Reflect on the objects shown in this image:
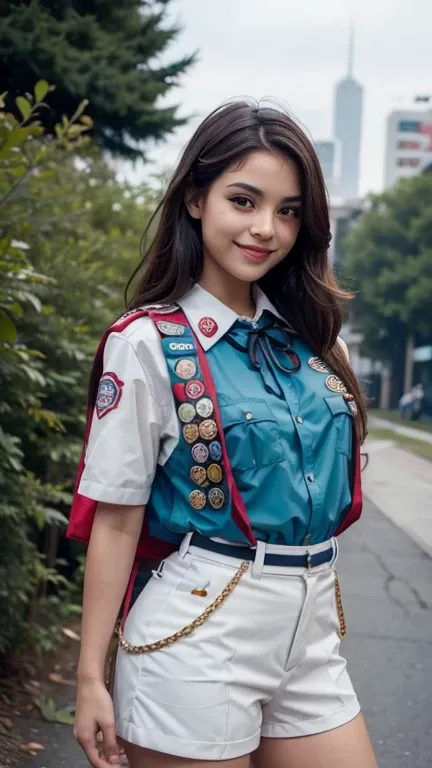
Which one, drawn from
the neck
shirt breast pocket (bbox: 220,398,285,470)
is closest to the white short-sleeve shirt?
shirt breast pocket (bbox: 220,398,285,470)

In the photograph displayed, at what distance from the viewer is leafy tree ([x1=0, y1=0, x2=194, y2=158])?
8.24 m

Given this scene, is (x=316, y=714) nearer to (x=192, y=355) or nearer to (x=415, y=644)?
(x=192, y=355)

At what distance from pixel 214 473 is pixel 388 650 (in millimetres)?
4473

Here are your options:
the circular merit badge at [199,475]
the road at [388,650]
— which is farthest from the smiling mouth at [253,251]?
the road at [388,650]

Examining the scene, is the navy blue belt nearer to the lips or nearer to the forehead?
the lips

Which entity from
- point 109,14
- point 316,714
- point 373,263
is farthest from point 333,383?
point 373,263

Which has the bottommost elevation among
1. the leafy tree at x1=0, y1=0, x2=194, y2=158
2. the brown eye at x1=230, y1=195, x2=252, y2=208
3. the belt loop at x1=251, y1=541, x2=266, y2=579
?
the belt loop at x1=251, y1=541, x2=266, y2=579

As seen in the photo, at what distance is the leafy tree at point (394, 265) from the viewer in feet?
163

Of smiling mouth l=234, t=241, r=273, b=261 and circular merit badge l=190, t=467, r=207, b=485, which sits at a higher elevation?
smiling mouth l=234, t=241, r=273, b=261

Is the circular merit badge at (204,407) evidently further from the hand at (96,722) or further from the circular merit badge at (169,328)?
the hand at (96,722)

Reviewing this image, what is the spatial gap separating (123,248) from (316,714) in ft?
19.1

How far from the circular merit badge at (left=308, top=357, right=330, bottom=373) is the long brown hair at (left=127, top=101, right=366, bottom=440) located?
0.03 m

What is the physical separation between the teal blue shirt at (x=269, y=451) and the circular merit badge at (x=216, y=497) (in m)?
0.01

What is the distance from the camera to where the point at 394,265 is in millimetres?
51938
